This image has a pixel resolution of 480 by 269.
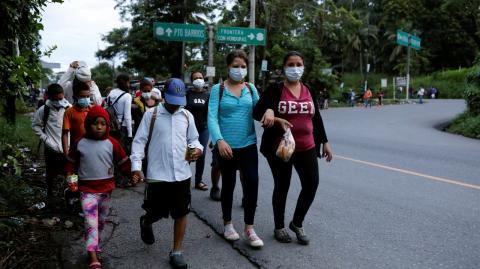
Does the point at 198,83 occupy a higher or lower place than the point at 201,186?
higher

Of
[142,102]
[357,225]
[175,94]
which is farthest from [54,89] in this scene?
[357,225]

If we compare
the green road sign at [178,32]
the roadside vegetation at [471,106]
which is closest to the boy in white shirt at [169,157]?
the roadside vegetation at [471,106]

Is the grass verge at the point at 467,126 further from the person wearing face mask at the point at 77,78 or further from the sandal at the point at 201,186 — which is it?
the person wearing face mask at the point at 77,78

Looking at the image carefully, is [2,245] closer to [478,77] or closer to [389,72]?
[478,77]

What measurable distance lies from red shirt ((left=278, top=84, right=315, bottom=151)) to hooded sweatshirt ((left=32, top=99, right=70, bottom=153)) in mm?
2891

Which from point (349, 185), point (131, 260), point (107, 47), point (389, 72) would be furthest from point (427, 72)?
point (131, 260)

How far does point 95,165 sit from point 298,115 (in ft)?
6.23

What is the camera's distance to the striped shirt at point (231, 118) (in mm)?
4492

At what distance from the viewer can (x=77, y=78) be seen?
5.76 meters

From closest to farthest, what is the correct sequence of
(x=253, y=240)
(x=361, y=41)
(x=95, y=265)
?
(x=95, y=265) < (x=253, y=240) < (x=361, y=41)

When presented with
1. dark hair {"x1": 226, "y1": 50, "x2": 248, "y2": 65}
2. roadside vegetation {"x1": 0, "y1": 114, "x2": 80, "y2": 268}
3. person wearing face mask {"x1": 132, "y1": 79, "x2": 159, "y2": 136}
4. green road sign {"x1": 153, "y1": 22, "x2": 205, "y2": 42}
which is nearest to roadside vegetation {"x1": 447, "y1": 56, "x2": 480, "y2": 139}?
green road sign {"x1": 153, "y1": 22, "x2": 205, "y2": 42}

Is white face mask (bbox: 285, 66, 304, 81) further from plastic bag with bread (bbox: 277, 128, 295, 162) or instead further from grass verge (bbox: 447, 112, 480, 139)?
grass verge (bbox: 447, 112, 480, 139)

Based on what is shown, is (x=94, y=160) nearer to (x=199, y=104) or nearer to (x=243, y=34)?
(x=199, y=104)

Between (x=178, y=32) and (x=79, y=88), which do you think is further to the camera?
(x=178, y=32)
